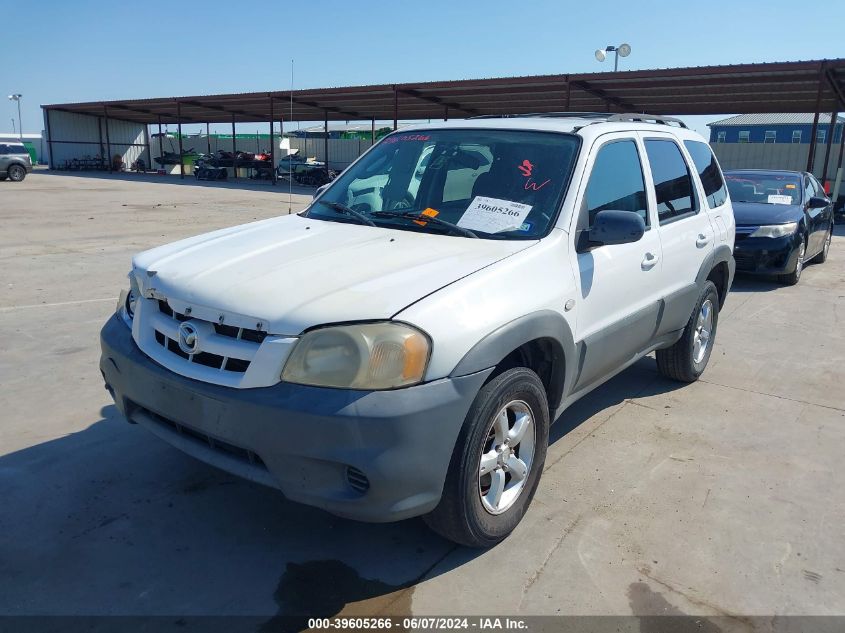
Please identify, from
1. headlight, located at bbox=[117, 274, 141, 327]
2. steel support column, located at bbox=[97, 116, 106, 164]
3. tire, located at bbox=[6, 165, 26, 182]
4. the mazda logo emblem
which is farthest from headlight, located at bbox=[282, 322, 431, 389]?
steel support column, located at bbox=[97, 116, 106, 164]

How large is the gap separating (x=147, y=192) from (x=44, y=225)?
14311 mm

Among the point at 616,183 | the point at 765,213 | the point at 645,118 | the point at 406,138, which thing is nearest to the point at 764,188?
the point at 765,213

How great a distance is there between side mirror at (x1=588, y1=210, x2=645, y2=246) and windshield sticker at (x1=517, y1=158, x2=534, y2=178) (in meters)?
0.46

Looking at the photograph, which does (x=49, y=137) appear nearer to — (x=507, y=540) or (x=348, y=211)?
(x=348, y=211)

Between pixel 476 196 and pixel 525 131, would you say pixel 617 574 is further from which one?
pixel 525 131

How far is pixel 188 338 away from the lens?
2750 millimetres

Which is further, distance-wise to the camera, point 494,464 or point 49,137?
point 49,137

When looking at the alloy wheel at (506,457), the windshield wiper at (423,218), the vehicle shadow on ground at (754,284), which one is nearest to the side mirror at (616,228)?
the windshield wiper at (423,218)

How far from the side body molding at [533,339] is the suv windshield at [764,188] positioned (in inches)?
328

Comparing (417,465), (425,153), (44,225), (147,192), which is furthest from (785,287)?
(147,192)

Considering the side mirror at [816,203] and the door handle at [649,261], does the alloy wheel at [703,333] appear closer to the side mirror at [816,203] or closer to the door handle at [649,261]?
the door handle at [649,261]

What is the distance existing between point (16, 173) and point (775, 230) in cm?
3245

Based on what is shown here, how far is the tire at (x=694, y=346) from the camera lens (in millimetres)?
5043

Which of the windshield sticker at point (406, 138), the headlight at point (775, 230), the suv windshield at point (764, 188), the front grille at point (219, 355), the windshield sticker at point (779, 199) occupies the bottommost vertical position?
the headlight at point (775, 230)
